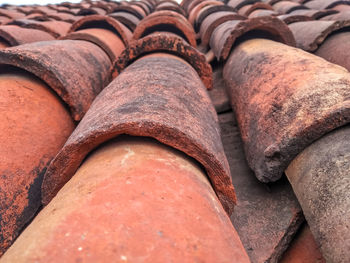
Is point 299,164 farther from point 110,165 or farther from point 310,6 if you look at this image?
point 310,6

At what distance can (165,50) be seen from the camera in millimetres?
1941

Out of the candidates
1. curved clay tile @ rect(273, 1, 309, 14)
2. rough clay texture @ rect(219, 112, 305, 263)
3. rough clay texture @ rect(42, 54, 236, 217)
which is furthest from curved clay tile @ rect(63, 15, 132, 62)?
curved clay tile @ rect(273, 1, 309, 14)

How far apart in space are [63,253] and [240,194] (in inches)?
41.2

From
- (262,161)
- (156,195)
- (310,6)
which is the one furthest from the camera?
(310,6)

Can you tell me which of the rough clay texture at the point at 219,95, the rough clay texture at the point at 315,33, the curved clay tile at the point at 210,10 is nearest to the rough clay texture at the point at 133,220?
the rough clay texture at the point at 219,95

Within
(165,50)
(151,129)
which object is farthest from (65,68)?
(151,129)

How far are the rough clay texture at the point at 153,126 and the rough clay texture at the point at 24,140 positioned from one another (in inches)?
4.7

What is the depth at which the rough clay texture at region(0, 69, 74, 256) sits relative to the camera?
1.07 m

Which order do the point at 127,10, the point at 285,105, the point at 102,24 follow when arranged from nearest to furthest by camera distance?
the point at 285,105 → the point at 102,24 → the point at 127,10

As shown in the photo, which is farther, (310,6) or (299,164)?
(310,6)

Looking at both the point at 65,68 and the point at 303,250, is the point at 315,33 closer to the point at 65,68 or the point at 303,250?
the point at 303,250

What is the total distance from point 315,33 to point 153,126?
2.14 m

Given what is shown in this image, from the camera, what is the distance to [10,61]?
144cm

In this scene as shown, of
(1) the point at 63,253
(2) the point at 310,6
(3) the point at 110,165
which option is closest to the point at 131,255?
(1) the point at 63,253
